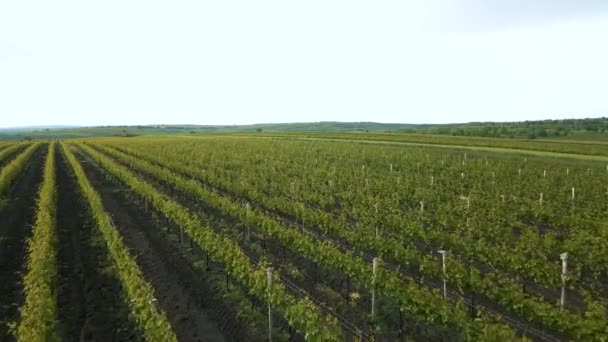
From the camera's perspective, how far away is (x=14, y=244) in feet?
56.1

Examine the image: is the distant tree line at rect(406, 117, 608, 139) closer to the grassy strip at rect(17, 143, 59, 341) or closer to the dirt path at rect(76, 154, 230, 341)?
the dirt path at rect(76, 154, 230, 341)

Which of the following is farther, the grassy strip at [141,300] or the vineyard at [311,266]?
the vineyard at [311,266]

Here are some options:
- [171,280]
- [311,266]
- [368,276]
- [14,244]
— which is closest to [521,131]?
[311,266]

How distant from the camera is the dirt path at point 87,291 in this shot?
10.4m

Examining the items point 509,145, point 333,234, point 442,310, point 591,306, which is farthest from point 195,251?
point 509,145

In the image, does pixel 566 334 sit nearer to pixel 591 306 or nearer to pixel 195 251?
pixel 591 306

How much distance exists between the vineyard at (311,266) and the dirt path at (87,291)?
0.06 m

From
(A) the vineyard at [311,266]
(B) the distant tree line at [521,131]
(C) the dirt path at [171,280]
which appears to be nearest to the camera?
(A) the vineyard at [311,266]

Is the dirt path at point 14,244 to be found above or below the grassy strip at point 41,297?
below

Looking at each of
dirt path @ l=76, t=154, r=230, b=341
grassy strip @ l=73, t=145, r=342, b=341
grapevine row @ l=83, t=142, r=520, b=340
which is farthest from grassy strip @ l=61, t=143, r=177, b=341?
grapevine row @ l=83, t=142, r=520, b=340

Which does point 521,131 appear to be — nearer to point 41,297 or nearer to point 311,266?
point 311,266

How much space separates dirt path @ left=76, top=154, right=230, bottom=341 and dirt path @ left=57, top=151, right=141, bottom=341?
42.7 inches

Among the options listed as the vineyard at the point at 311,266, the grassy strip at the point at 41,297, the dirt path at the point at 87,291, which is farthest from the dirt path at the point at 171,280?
the grassy strip at the point at 41,297

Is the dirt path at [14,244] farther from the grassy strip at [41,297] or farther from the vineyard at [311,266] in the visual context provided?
the grassy strip at [41,297]
